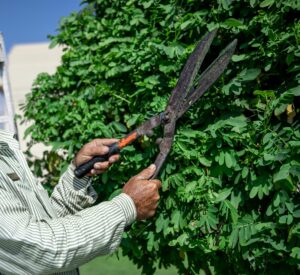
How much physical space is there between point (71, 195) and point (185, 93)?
0.76 m

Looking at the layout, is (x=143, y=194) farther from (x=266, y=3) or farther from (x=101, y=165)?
(x=266, y=3)

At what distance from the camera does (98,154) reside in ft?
9.13

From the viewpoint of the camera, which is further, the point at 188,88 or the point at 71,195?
the point at 71,195

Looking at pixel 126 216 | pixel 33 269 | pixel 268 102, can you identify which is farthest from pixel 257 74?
pixel 33 269

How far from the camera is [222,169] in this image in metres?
2.78

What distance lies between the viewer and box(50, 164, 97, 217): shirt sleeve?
2.95 metres

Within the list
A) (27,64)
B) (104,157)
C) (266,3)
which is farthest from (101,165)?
(27,64)

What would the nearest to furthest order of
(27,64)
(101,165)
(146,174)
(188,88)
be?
(146,174)
(188,88)
(101,165)
(27,64)

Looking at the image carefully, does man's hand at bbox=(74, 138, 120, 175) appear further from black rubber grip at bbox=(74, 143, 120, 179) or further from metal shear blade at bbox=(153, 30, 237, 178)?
metal shear blade at bbox=(153, 30, 237, 178)

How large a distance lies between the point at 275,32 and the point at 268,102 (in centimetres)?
30

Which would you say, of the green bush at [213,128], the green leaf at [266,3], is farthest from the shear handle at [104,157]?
the green leaf at [266,3]

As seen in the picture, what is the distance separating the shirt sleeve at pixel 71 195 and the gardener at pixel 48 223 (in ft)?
0.97

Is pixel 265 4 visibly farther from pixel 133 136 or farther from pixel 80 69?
pixel 80 69

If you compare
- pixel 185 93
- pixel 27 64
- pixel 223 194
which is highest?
pixel 27 64
